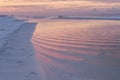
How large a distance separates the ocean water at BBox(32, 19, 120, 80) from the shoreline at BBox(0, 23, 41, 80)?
215mm

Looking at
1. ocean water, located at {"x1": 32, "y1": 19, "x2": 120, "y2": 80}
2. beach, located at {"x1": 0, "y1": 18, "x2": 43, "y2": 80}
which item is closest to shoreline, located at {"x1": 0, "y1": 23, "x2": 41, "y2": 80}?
beach, located at {"x1": 0, "y1": 18, "x2": 43, "y2": 80}

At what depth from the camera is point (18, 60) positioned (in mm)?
10648

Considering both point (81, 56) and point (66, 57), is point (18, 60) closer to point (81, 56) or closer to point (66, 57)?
point (66, 57)

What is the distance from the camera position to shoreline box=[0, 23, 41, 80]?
9157 mm

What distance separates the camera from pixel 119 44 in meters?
9.19

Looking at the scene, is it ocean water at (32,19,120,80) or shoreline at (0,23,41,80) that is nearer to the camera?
ocean water at (32,19,120,80)

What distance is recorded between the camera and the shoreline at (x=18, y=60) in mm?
9157

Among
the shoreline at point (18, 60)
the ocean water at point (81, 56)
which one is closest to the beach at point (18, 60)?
the shoreline at point (18, 60)

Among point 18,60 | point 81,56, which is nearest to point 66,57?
point 81,56

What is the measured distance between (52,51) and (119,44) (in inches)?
52.2

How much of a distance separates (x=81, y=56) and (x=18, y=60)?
224cm

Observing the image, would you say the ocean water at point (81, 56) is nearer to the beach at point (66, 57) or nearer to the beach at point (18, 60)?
the beach at point (66, 57)

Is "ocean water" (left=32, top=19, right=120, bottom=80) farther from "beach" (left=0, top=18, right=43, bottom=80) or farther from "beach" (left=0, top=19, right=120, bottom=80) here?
"beach" (left=0, top=18, right=43, bottom=80)

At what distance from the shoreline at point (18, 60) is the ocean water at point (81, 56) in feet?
0.71
